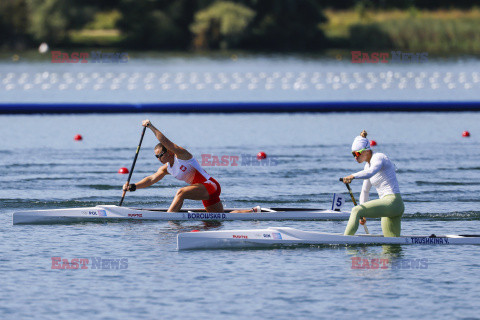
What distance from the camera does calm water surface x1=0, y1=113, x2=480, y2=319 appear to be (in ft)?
39.3

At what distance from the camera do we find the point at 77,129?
115ft

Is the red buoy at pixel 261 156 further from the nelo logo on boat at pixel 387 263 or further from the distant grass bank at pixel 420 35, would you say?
the distant grass bank at pixel 420 35

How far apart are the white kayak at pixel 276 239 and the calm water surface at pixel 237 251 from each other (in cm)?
16

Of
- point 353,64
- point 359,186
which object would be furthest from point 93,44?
point 359,186

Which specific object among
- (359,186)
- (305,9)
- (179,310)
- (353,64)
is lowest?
(179,310)

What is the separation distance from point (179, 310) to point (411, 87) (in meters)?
43.6

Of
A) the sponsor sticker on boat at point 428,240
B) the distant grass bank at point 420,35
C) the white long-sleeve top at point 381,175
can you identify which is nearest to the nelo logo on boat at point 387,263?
the sponsor sticker on boat at point 428,240

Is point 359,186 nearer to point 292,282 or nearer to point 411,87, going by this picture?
point 292,282

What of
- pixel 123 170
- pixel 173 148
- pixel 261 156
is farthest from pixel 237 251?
pixel 261 156

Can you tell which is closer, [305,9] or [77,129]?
[77,129]

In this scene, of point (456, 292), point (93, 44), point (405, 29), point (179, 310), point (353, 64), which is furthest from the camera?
point (93, 44)

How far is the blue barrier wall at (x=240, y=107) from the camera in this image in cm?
3859

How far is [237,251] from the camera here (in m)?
15.1

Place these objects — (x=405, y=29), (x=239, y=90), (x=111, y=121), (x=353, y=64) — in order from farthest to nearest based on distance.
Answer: (x=405, y=29), (x=353, y=64), (x=239, y=90), (x=111, y=121)
